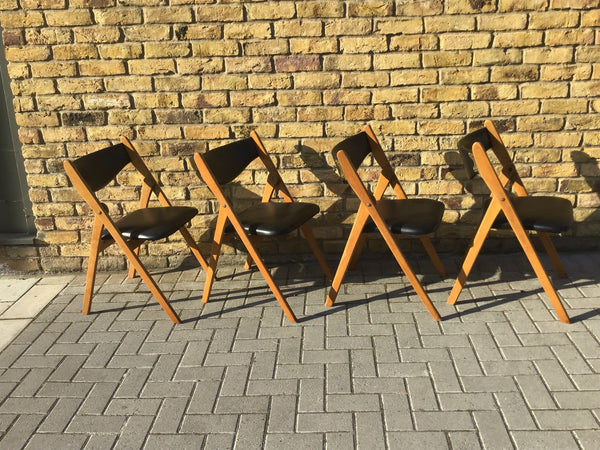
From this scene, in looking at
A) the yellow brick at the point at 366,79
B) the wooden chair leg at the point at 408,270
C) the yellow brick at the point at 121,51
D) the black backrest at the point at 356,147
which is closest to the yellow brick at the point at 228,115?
the yellow brick at the point at 121,51

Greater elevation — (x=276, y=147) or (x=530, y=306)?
(x=276, y=147)

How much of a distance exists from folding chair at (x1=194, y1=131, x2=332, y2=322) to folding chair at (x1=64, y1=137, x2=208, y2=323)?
1.07 ft

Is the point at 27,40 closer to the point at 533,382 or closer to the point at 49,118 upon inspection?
the point at 49,118

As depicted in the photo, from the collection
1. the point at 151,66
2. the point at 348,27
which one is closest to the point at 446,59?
the point at 348,27

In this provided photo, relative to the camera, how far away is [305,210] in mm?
3762

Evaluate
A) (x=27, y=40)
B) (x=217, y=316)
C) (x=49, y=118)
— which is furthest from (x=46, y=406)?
(x=27, y=40)

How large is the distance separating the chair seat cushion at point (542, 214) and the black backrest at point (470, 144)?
337 mm

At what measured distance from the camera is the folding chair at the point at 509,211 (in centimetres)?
325

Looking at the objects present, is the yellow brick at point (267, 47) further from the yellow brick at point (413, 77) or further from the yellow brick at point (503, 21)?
the yellow brick at point (503, 21)

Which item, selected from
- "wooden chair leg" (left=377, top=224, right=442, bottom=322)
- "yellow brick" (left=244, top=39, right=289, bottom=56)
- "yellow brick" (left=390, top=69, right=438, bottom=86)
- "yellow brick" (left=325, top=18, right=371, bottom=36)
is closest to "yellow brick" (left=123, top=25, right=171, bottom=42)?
"yellow brick" (left=244, top=39, right=289, bottom=56)

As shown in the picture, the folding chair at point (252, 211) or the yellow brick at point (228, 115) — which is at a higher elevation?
the yellow brick at point (228, 115)

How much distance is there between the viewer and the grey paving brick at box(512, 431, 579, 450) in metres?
2.34

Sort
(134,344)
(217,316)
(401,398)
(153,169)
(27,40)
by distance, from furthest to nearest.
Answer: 1. (153,169)
2. (27,40)
3. (217,316)
4. (134,344)
5. (401,398)

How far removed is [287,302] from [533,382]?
4.95ft
